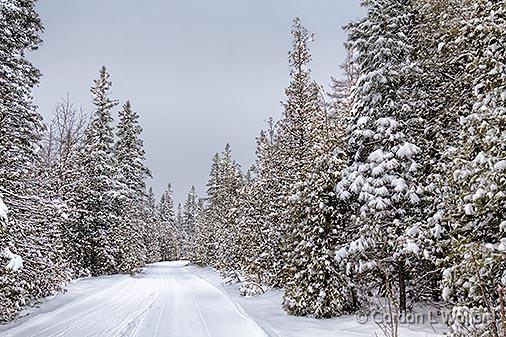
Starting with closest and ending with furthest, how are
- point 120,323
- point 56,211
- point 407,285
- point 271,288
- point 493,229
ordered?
1. point 493,229
2. point 120,323
3. point 407,285
4. point 56,211
5. point 271,288

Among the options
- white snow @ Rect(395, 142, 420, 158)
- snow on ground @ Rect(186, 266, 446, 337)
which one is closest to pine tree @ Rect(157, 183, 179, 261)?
snow on ground @ Rect(186, 266, 446, 337)

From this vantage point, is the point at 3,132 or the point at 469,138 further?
the point at 3,132

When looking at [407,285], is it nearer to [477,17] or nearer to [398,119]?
[398,119]

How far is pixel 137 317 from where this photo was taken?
12906mm

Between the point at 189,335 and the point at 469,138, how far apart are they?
7.48 meters

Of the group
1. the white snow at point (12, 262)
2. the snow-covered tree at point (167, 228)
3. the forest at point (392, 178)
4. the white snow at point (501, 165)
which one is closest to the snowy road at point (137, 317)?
the forest at point (392, 178)

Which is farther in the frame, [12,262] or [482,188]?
[12,262]

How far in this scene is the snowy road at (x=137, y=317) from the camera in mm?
10586

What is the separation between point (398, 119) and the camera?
1200cm

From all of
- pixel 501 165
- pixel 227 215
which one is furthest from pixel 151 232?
pixel 501 165

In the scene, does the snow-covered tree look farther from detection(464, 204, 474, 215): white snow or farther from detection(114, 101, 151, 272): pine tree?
detection(464, 204, 474, 215): white snow

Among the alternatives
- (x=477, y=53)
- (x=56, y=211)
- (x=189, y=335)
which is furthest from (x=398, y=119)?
(x=56, y=211)

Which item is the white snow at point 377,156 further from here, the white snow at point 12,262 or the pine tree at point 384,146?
the white snow at point 12,262

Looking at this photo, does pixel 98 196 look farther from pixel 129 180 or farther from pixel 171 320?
pixel 171 320
